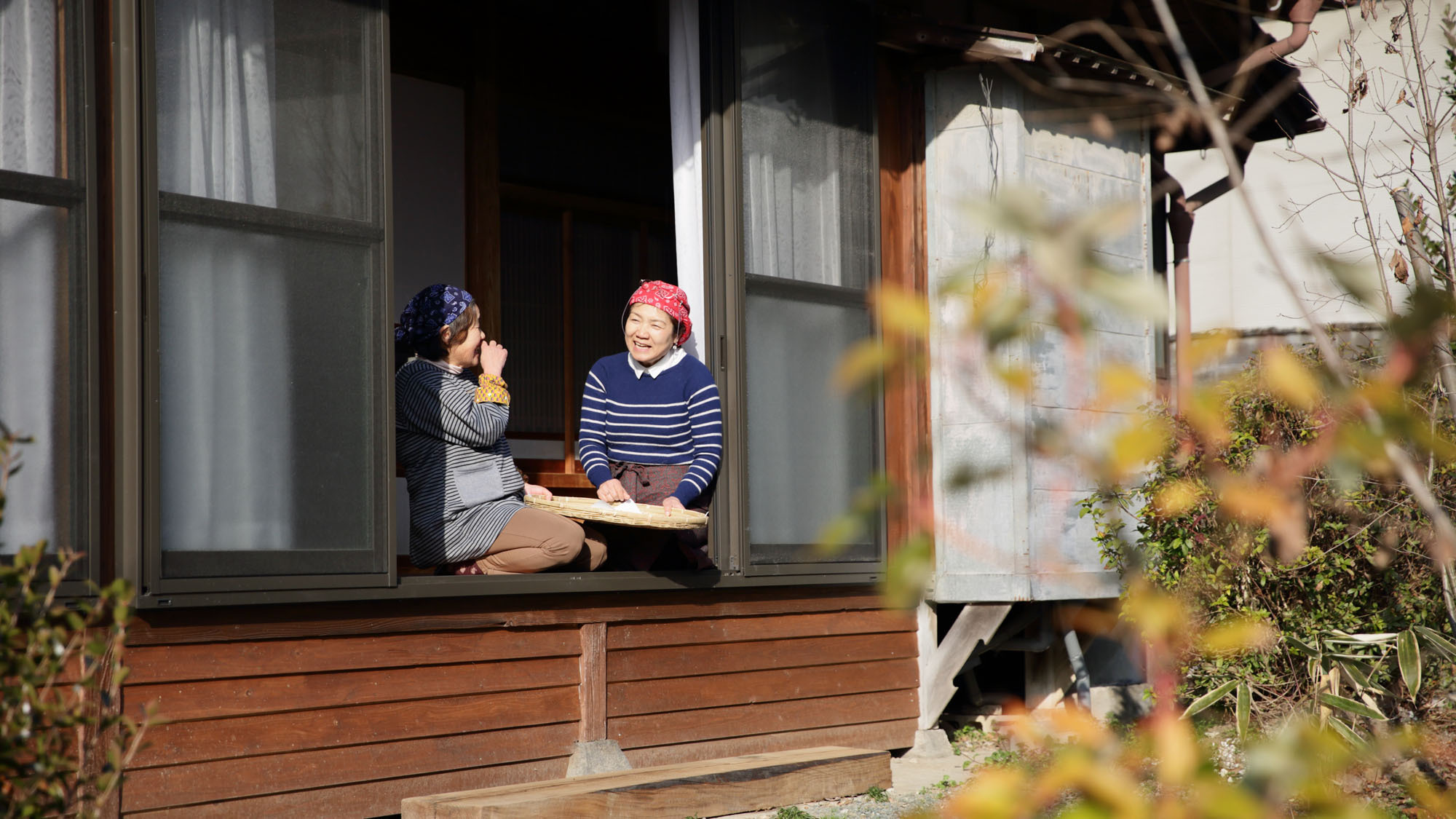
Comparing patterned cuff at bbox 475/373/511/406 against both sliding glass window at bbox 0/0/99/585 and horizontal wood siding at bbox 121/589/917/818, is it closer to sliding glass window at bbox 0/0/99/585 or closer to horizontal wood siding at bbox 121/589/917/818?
horizontal wood siding at bbox 121/589/917/818

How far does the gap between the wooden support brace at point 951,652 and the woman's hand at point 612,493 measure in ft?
5.75

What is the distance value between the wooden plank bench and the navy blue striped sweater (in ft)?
3.25

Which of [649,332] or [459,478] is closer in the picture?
[459,478]

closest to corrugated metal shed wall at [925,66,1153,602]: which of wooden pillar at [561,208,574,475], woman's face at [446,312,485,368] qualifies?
woman's face at [446,312,485,368]

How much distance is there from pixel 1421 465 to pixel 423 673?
10.8 ft

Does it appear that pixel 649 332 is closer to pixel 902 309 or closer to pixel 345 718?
pixel 345 718

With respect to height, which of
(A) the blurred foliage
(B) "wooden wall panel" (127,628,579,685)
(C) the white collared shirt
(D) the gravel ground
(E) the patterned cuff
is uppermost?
(C) the white collared shirt

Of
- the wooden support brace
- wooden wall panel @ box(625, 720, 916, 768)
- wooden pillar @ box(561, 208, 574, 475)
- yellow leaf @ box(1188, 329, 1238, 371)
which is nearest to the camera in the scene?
yellow leaf @ box(1188, 329, 1238, 371)

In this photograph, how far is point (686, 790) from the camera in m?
4.58

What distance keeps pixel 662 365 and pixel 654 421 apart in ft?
0.70

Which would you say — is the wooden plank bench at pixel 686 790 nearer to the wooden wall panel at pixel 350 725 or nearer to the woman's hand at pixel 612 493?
the wooden wall panel at pixel 350 725

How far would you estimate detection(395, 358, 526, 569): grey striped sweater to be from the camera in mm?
4770

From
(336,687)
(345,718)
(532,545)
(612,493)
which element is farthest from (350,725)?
(612,493)

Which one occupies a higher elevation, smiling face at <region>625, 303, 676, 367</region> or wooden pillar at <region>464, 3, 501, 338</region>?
wooden pillar at <region>464, 3, 501, 338</region>
